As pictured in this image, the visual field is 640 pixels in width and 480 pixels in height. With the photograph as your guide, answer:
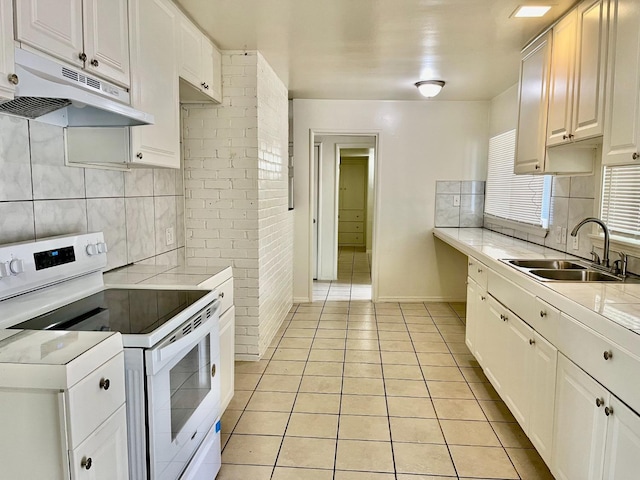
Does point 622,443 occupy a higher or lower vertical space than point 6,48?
lower

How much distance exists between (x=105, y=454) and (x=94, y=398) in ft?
0.60

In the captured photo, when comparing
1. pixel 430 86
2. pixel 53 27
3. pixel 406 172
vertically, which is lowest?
pixel 406 172

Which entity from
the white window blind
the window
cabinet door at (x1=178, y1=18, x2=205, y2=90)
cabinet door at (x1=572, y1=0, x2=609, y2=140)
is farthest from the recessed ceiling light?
cabinet door at (x1=178, y1=18, x2=205, y2=90)

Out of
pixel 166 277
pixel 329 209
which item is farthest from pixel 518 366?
pixel 329 209

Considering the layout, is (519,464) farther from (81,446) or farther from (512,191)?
(512,191)

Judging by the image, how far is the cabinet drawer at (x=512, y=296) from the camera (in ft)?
7.53

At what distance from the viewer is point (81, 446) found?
3.79 ft

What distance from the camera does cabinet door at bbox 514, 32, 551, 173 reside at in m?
2.76

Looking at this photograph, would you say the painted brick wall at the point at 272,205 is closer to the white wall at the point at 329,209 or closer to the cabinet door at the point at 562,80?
the white wall at the point at 329,209

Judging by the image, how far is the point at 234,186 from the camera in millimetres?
3477

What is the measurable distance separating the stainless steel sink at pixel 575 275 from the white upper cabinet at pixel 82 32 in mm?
2229

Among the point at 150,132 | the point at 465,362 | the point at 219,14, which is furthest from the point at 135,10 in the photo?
the point at 465,362

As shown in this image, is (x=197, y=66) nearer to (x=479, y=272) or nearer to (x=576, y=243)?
(x=479, y=272)

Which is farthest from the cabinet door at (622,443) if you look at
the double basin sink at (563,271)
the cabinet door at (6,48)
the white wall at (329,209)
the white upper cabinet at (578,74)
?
the white wall at (329,209)
